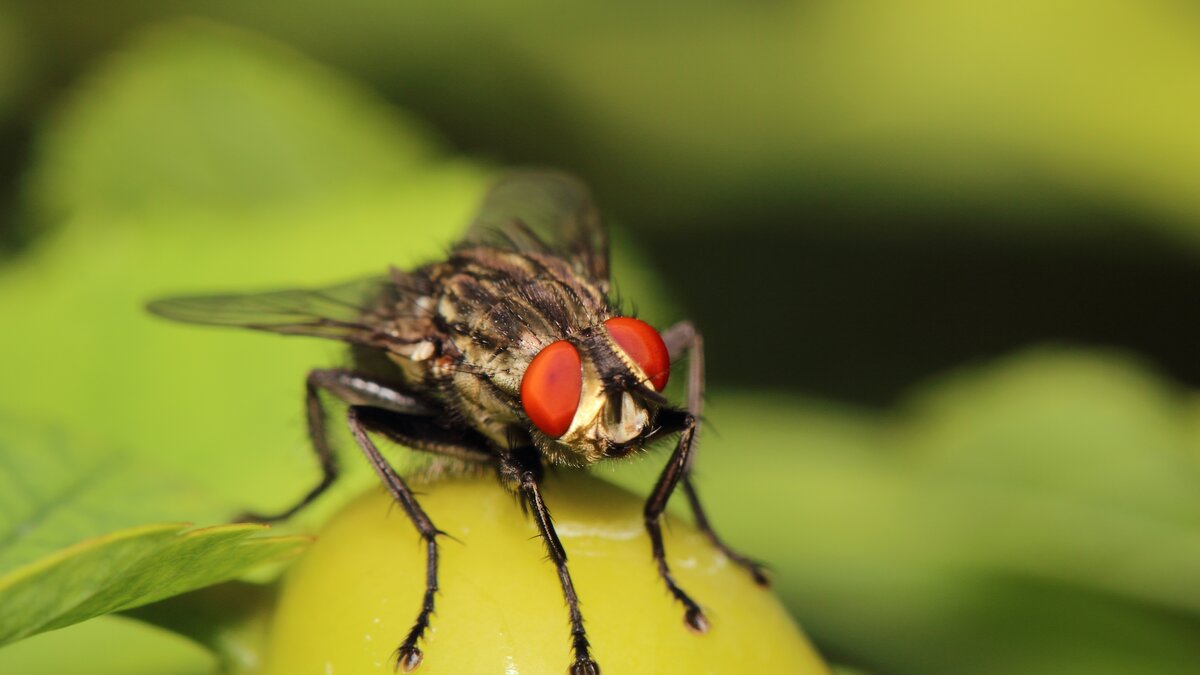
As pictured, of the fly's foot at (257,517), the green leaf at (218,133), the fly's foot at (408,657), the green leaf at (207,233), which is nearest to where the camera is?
the fly's foot at (408,657)

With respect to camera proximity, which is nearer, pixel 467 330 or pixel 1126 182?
pixel 467 330

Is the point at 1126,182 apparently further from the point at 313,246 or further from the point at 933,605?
the point at 313,246

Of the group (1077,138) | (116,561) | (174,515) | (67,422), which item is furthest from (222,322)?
(1077,138)

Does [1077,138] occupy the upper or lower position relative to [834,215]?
upper

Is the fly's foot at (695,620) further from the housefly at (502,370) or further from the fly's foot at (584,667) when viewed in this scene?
the fly's foot at (584,667)

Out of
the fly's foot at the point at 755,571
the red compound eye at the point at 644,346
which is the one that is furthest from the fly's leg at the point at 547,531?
the fly's foot at the point at 755,571

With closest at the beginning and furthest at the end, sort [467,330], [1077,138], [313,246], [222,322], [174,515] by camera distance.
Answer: [174,515]
[467,330]
[222,322]
[313,246]
[1077,138]

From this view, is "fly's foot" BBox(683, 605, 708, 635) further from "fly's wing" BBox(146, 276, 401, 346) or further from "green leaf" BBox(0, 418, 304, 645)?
"fly's wing" BBox(146, 276, 401, 346)

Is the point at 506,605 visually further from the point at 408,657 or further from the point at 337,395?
the point at 337,395
